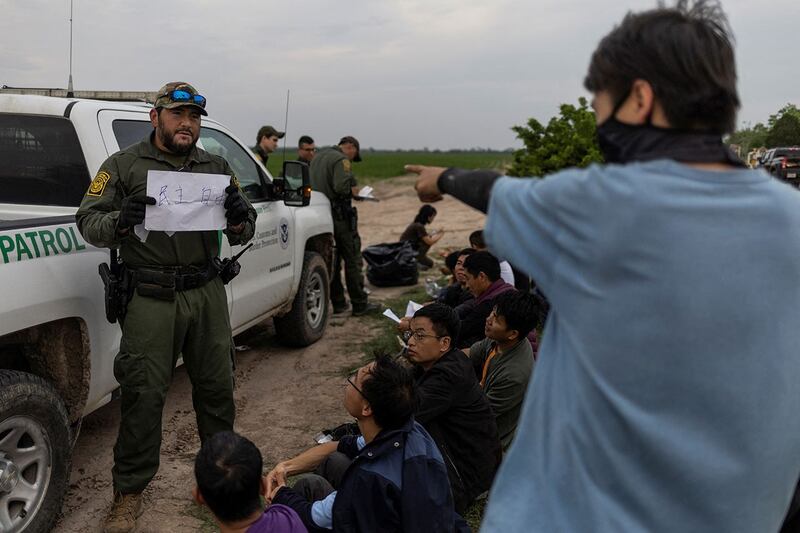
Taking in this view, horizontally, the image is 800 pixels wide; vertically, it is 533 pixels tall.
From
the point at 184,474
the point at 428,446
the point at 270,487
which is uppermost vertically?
the point at 428,446

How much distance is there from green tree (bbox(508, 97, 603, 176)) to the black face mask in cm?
623

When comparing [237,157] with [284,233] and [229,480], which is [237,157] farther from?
[229,480]

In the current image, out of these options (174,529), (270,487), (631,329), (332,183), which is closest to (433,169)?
(631,329)

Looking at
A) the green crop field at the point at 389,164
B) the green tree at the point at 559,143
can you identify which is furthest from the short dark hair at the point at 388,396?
the green tree at the point at 559,143

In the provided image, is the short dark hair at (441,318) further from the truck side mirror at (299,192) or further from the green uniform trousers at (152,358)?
the truck side mirror at (299,192)

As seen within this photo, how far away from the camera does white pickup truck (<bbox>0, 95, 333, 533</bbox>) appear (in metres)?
3.17

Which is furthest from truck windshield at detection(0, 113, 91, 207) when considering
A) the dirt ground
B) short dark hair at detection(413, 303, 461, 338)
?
short dark hair at detection(413, 303, 461, 338)

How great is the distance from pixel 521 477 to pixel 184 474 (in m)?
3.33

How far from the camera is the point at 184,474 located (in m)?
4.32

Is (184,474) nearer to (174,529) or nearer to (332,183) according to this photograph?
(174,529)

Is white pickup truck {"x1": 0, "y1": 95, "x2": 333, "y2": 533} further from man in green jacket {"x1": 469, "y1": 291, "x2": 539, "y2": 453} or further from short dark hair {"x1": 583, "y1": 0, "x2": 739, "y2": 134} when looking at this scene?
short dark hair {"x1": 583, "y1": 0, "x2": 739, "y2": 134}

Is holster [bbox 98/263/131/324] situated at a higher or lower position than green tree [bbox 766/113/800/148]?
lower

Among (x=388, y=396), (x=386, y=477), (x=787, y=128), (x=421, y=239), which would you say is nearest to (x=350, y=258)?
(x=421, y=239)

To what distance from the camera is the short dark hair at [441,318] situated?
3.89 m
